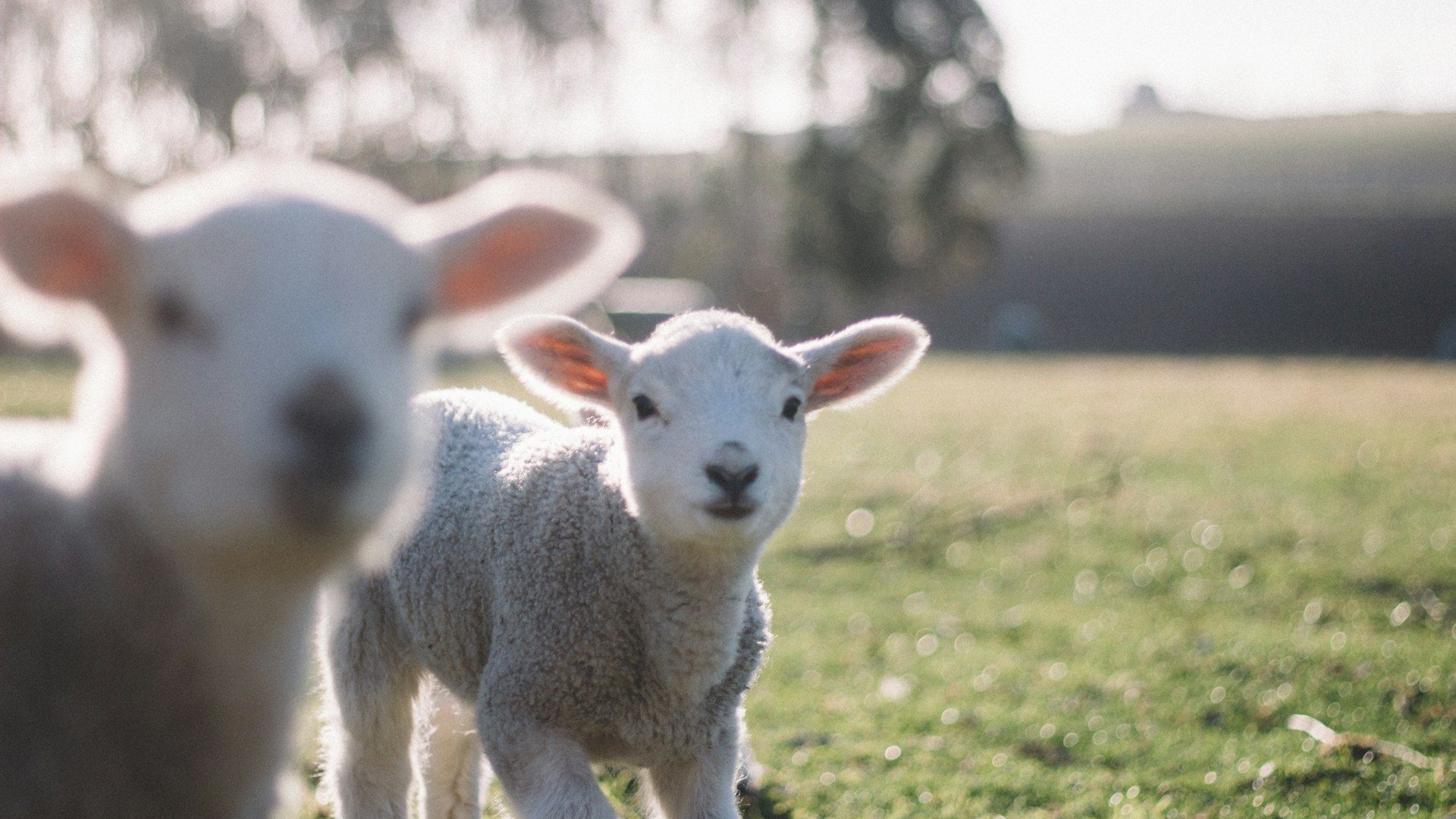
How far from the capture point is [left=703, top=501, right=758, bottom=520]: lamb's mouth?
322 cm

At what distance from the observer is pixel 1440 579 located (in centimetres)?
718

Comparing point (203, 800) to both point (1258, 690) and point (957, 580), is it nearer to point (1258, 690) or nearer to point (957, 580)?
point (1258, 690)

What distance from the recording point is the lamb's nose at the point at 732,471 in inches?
127

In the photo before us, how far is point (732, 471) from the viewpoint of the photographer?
3225 millimetres

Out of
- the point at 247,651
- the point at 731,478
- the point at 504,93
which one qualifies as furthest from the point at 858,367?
the point at 504,93

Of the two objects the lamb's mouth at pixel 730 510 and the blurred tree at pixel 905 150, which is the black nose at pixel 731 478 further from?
the blurred tree at pixel 905 150

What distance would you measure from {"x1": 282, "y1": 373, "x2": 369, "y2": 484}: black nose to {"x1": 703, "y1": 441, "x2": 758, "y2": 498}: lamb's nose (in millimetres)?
1532

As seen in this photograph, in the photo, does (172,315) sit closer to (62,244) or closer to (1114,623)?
(62,244)

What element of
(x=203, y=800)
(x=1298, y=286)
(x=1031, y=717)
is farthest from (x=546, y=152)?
(x=203, y=800)

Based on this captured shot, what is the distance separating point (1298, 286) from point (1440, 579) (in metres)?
32.0

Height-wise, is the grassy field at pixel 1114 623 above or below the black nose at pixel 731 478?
below

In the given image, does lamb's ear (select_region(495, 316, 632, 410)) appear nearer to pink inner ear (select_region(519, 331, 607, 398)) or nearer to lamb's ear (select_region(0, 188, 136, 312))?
pink inner ear (select_region(519, 331, 607, 398))

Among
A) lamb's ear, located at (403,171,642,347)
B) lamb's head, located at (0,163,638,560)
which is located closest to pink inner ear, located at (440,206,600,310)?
lamb's ear, located at (403,171,642,347)

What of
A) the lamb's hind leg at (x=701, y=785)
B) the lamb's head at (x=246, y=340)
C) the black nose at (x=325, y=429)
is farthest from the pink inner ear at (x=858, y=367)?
the black nose at (x=325, y=429)
